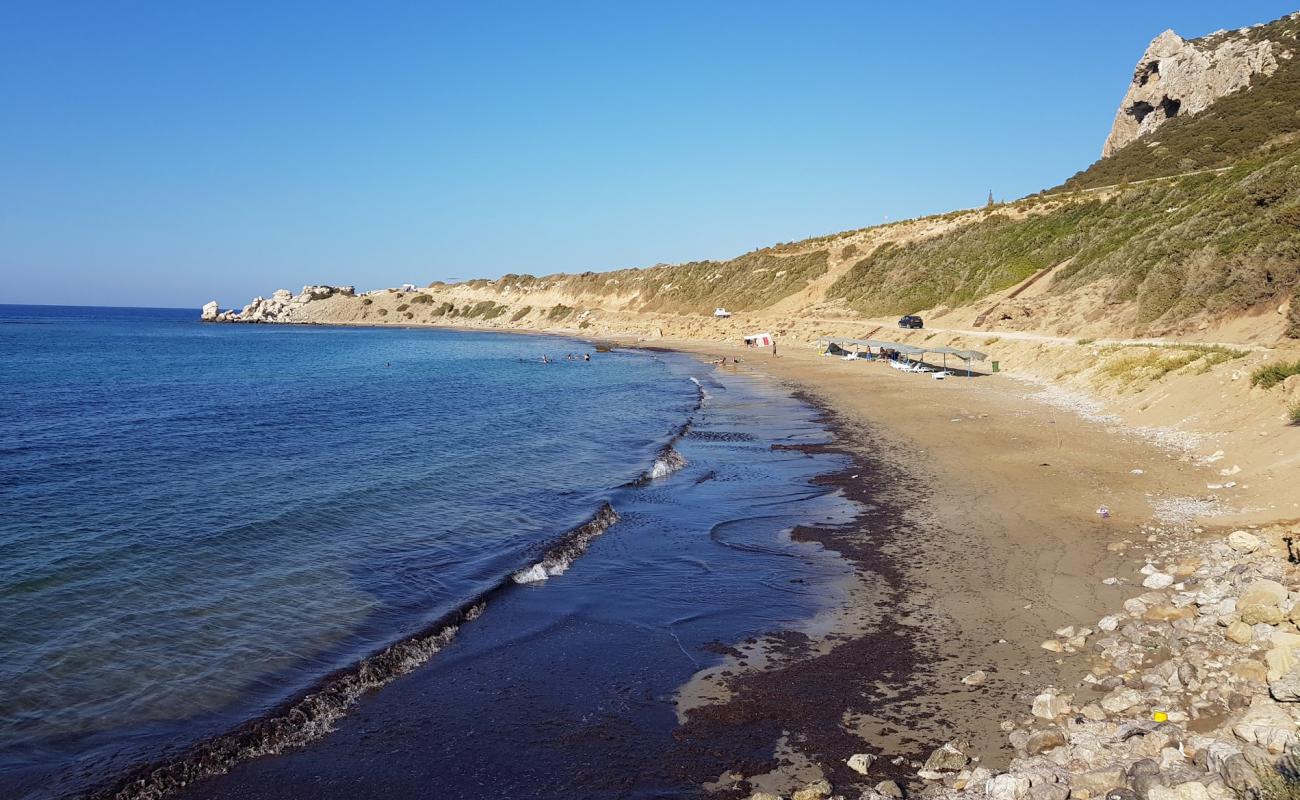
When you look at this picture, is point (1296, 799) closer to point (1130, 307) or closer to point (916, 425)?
point (916, 425)

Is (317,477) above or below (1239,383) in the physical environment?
below

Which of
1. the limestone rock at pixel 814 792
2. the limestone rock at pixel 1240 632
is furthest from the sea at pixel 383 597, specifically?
the limestone rock at pixel 1240 632

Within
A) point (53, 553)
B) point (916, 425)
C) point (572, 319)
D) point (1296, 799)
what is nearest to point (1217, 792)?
point (1296, 799)

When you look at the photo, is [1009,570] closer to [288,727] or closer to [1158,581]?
[1158,581]

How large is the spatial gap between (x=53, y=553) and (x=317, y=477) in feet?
24.8

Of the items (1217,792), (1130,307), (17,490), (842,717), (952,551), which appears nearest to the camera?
(1217,792)

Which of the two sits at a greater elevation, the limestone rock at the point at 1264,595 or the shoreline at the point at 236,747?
the limestone rock at the point at 1264,595

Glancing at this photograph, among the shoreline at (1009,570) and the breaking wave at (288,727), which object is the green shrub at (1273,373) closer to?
the shoreline at (1009,570)

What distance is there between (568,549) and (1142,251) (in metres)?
42.4

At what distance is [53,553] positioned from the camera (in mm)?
15156

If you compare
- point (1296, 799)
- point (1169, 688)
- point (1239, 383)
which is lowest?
point (1169, 688)

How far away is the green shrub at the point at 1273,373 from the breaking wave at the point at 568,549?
1618 centimetres

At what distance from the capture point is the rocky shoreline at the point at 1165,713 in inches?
253

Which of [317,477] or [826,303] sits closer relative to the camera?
[317,477]
